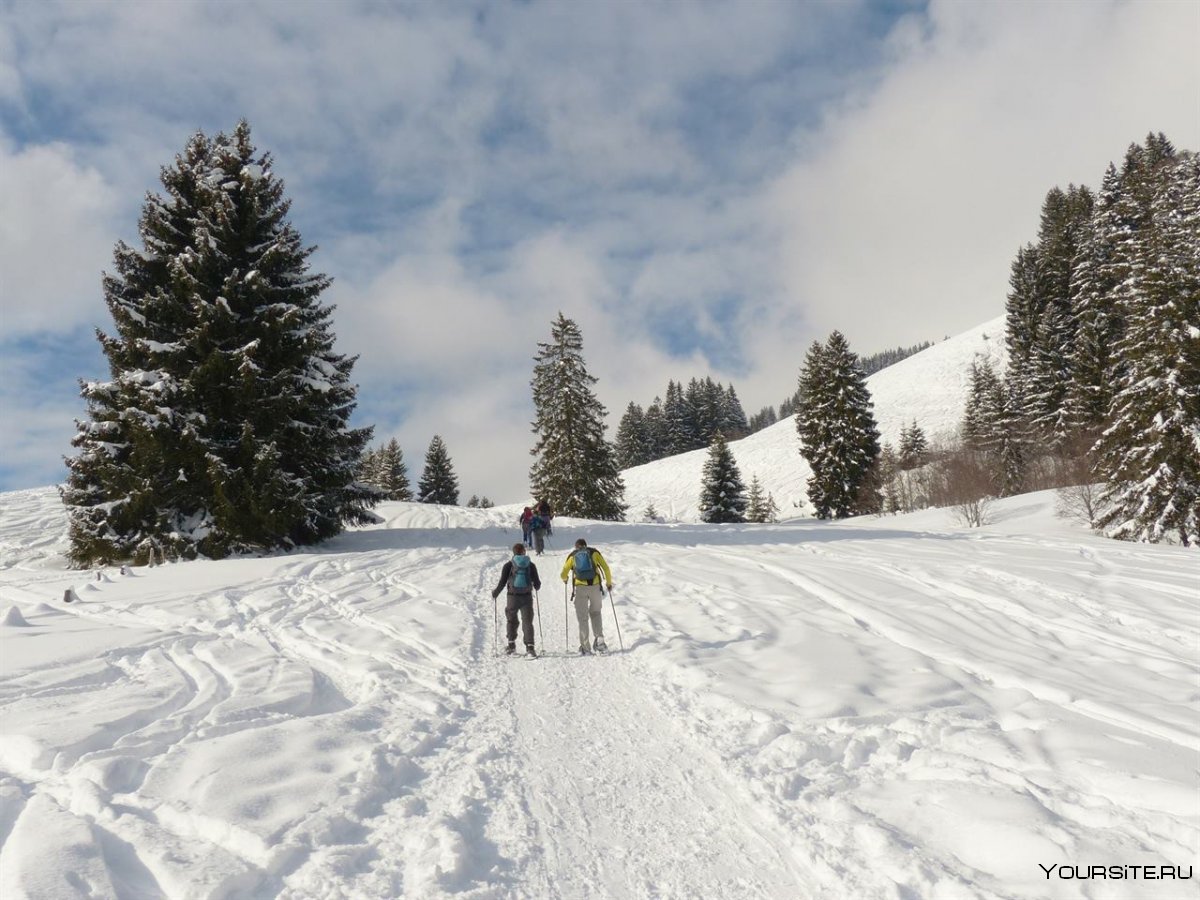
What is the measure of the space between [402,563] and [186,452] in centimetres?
679

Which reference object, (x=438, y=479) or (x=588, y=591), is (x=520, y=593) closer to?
(x=588, y=591)

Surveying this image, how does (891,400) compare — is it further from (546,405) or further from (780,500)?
(546,405)

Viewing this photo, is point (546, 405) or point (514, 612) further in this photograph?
point (546, 405)

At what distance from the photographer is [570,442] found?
1519 inches

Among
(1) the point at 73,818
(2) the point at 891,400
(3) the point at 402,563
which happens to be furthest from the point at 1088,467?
(2) the point at 891,400

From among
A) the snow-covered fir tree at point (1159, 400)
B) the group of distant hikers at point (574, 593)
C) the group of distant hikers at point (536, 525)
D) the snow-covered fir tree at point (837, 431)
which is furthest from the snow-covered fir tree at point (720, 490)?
the group of distant hikers at point (574, 593)

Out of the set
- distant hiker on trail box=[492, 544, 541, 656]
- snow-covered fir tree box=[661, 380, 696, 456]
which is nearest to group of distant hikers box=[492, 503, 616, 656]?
distant hiker on trail box=[492, 544, 541, 656]

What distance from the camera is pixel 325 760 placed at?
5301mm

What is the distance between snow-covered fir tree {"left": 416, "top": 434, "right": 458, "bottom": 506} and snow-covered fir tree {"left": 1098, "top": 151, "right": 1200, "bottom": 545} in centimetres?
5534

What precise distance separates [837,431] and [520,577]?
36168mm

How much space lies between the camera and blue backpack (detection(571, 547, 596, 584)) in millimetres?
9883

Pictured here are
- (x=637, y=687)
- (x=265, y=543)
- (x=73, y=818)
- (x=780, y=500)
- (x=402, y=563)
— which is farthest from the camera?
(x=780, y=500)

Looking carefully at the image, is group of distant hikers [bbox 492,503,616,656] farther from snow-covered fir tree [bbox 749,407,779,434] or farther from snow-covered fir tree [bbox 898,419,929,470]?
snow-covered fir tree [bbox 749,407,779,434]

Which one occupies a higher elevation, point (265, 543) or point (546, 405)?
point (546, 405)
